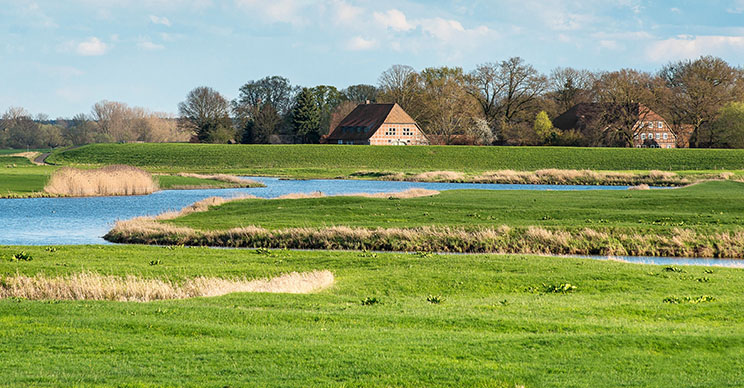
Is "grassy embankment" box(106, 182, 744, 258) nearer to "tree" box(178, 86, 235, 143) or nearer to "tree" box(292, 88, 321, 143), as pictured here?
"tree" box(292, 88, 321, 143)

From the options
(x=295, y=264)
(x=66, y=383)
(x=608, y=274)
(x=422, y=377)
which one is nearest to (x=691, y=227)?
(x=608, y=274)

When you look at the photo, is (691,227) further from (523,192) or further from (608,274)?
(523,192)

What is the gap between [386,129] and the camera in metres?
137

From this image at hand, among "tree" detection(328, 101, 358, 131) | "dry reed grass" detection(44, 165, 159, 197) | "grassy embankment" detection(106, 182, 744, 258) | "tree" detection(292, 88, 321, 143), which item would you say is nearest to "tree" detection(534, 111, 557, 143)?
"tree" detection(328, 101, 358, 131)

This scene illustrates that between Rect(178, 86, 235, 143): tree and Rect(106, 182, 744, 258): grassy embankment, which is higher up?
Rect(178, 86, 235, 143): tree

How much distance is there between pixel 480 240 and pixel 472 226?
2552 mm

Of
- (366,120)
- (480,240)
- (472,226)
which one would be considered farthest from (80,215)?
(366,120)

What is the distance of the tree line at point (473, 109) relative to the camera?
118m

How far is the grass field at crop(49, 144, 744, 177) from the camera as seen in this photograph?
10556 cm

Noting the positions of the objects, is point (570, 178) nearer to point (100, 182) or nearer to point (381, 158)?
point (381, 158)

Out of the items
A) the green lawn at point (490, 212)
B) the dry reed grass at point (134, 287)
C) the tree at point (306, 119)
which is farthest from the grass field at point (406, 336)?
the tree at point (306, 119)

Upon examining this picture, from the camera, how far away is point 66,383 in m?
10.9

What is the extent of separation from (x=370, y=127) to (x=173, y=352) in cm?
12673

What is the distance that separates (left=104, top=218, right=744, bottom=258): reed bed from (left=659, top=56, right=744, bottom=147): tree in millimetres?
90182
